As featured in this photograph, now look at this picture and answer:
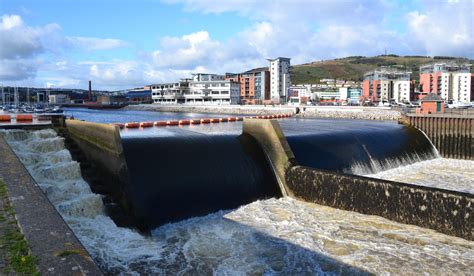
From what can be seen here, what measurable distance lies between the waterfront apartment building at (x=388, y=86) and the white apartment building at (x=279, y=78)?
1095 inches

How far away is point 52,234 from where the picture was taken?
8000 mm

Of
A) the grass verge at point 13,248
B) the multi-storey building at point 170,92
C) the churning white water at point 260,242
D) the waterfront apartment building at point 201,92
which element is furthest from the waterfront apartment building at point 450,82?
the grass verge at point 13,248

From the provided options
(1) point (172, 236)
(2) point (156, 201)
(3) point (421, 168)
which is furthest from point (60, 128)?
(3) point (421, 168)

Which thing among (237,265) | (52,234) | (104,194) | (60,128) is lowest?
(237,265)

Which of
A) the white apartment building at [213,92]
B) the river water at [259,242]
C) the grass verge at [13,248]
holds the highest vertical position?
the white apartment building at [213,92]

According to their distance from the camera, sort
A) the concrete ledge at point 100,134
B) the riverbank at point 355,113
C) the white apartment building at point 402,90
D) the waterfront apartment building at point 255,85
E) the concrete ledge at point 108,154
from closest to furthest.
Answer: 1. the concrete ledge at point 108,154
2. the concrete ledge at point 100,134
3. the riverbank at point 355,113
4. the white apartment building at point 402,90
5. the waterfront apartment building at point 255,85

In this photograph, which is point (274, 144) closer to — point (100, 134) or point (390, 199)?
point (390, 199)

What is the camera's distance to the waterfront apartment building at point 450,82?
125375mm

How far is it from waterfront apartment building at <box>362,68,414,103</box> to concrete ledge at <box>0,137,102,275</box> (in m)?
129

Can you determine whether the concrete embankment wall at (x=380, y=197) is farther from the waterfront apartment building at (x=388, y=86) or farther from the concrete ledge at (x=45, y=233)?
the waterfront apartment building at (x=388, y=86)

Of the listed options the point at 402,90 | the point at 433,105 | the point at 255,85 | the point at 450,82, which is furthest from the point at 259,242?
the point at 255,85

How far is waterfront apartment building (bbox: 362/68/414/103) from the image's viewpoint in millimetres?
131375

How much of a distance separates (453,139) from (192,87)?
10888 centimetres

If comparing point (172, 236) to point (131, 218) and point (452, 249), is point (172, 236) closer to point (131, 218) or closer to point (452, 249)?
point (131, 218)
